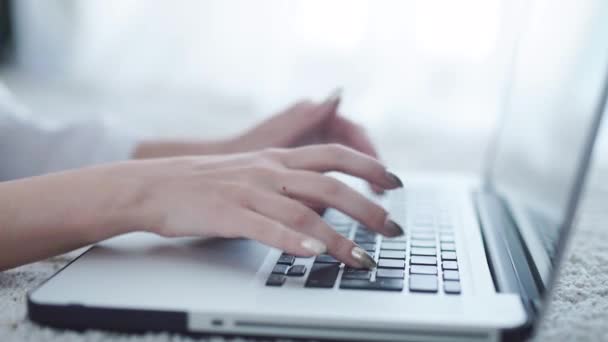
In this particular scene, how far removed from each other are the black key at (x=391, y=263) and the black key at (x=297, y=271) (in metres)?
0.06

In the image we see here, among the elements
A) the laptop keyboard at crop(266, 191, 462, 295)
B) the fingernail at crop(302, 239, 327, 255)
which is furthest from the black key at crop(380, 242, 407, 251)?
the fingernail at crop(302, 239, 327, 255)

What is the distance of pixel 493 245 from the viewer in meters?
0.58

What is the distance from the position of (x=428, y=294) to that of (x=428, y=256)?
0.31 ft

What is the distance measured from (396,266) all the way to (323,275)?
0.07m

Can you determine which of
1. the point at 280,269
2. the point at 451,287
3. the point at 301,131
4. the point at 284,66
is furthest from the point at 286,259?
the point at 284,66

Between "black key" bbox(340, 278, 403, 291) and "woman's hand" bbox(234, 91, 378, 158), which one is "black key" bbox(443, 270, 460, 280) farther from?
"woman's hand" bbox(234, 91, 378, 158)

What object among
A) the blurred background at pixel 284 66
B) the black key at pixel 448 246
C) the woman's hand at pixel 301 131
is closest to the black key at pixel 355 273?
the black key at pixel 448 246

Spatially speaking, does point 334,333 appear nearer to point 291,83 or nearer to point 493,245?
point 493,245

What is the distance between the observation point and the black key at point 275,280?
1.47 ft

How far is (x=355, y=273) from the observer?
0.47 m

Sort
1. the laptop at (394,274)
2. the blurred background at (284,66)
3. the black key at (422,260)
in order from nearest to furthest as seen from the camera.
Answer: the laptop at (394,274) → the black key at (422,260) → the blurred background at (284,66)

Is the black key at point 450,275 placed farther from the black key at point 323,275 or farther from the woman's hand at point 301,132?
the woman's hand at point 301,132

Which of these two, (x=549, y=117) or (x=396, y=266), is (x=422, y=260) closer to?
(x=396, y=266)

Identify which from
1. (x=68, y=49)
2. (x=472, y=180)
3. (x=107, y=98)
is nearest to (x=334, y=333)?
(x=472, y=180)
